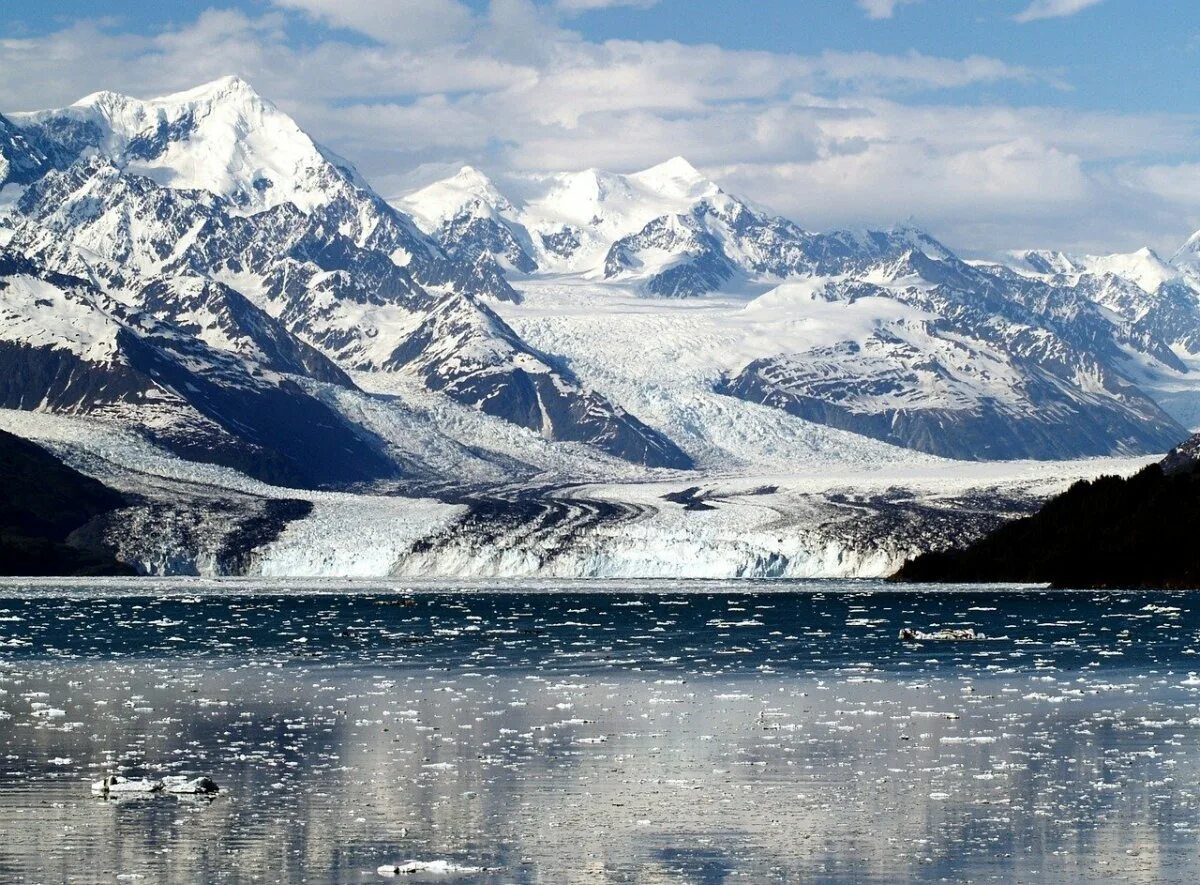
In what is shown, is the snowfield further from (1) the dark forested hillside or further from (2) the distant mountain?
(2) the distant mountain

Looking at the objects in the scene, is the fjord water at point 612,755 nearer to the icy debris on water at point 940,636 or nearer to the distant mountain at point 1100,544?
the icy debris on water at point 940,636

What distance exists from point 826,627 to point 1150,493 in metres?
52.1

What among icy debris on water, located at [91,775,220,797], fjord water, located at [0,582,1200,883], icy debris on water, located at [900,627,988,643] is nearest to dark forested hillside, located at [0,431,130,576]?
fjord water, located at [0,582,1200,883]

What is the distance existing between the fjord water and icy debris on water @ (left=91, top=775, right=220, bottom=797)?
0.41 meters

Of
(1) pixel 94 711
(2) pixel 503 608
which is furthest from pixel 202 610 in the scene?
(1) pixel 94 711

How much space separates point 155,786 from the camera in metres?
37.1

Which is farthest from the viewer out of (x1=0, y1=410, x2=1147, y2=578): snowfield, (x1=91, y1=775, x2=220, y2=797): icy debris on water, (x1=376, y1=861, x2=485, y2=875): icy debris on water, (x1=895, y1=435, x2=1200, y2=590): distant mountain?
(x1=0, y1=410, x2=1147, y2=578): snowfield

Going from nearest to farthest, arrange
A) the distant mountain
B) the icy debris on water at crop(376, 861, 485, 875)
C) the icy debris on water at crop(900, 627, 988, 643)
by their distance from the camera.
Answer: the icy debris on water at crop(376, 861, 485, 875) → the icy debris on water at crop(900, 627, 988, 643) → the distant mountain

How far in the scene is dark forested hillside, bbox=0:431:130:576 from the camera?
16712 centimetres

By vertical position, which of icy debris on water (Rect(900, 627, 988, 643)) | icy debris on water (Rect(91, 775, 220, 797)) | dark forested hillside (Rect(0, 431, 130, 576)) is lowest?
icy debris on water (Rect(900, 627, 988, 643))

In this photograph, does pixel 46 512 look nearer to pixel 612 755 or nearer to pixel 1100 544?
pixel 1100 544

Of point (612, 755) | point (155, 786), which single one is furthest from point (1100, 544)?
point (155, 786)

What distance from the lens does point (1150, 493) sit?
13088 cm

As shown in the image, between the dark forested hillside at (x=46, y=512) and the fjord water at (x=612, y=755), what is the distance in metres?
90.1
